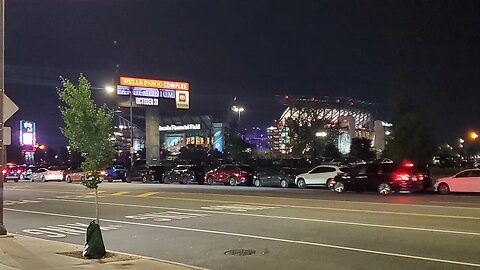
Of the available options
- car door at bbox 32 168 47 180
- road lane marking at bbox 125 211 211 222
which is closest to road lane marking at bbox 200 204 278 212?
road lane marking at bbox 125 211 211 222

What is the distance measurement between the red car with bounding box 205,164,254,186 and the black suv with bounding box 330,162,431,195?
12.1 meters

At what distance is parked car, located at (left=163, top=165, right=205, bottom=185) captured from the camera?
46.7m

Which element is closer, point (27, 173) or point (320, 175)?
point (320, 175)

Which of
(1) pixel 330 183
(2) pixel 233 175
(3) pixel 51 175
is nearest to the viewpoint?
(1) pixel 330 183

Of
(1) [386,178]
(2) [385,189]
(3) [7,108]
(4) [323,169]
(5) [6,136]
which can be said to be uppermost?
(3) [7,108]

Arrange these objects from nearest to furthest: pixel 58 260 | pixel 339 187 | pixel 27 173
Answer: pixel 58 260, pixel 339 187, pixel 27 173

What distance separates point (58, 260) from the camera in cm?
1136

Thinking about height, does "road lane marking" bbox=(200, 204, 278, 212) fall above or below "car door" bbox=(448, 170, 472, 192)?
below

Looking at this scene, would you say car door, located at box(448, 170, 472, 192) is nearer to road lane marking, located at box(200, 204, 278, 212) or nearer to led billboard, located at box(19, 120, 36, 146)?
road lane marking, located at box(200, 204, 278, 212)

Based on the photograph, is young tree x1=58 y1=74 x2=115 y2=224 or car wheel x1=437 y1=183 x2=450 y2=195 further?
car wheel x1=437 y1=183 x2=450 y2=195

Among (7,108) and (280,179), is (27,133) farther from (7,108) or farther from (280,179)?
(7,108)

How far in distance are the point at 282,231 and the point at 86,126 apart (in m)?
5.57

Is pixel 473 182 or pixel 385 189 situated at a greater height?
pixel 473 182

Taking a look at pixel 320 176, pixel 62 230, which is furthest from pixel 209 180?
pixel 62 230
